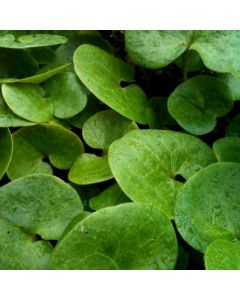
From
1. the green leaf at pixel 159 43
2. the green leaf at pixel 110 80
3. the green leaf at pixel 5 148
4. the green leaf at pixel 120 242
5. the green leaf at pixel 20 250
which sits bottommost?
the green leaf at pixel 20 250

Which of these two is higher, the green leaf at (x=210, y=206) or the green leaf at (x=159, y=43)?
the green leaf at (x=159, y=43)

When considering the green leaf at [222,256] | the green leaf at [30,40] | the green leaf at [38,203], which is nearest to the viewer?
the green leaf at [222,256]

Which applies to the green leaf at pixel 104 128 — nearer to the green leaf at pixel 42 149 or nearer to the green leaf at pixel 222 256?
the green leaf at pixel 42 149

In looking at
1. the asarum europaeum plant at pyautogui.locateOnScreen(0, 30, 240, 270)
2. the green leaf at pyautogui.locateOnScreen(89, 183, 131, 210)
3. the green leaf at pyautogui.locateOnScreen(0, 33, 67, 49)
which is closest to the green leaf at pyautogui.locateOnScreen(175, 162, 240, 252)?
the asarum europaeum plant at pyautogui.locateOnScreen(0, 30, 240, 270)

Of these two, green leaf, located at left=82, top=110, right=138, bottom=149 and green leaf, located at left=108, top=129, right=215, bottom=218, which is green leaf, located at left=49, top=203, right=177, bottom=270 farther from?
green leaf, located at left=82, top=110, right=138, bottom=149

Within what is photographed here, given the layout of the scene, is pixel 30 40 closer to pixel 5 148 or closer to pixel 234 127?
pixel 5 148

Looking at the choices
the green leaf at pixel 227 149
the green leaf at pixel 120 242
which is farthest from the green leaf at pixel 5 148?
the green leaf at pixel 227 149
